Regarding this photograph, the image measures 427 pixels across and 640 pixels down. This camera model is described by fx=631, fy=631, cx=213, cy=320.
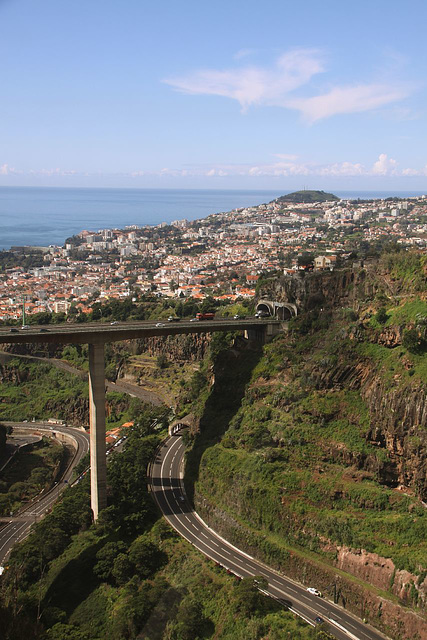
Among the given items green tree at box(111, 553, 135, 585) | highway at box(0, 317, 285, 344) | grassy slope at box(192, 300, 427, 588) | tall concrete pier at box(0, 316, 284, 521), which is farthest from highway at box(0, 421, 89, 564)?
highway at box(0, 317, 285, 344)

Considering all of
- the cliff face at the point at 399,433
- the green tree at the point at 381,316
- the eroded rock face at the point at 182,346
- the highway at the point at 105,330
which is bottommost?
the eroded rock face at the point at 182,346

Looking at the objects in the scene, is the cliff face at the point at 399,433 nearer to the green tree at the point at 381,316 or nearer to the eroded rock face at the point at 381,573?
the eroded rock face at the point at 381,573

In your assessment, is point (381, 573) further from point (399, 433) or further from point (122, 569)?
point (122, 569)

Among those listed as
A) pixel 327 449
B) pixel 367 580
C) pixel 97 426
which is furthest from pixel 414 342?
pixel 97 426

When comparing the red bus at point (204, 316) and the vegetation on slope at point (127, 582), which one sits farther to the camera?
the red bus at point (204, 316)

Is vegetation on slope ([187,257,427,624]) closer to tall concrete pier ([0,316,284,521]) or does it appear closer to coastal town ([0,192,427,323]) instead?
tall concrete pier ([0,316,284,521])

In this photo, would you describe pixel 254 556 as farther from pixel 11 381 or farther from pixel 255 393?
pixel 11 381

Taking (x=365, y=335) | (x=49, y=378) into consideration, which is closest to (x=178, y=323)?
(x=365, y=335)

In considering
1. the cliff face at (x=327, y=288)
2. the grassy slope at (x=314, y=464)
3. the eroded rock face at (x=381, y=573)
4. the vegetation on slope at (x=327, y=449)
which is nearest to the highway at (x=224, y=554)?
the vegetation on slope at (x=327, y=449)
